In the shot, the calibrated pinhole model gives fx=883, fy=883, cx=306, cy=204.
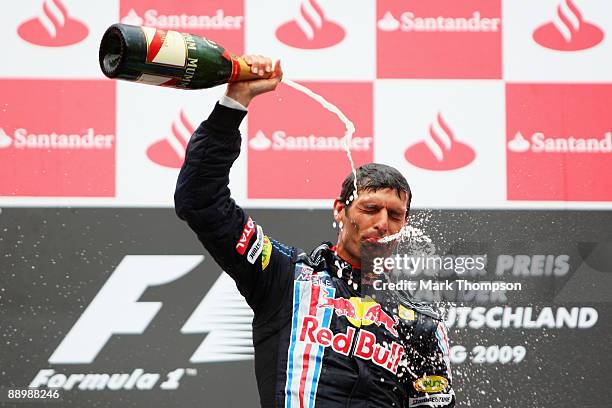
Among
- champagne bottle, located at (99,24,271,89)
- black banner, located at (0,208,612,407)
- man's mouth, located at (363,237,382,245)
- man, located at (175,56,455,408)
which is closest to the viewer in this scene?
champagne bottle, located at (99,24,271,89)

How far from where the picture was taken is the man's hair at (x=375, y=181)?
6.47 feet

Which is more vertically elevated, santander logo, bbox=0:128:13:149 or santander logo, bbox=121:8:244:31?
santander logo, bbox=121:8:244:31

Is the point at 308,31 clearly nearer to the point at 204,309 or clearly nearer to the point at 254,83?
the point at 204,309

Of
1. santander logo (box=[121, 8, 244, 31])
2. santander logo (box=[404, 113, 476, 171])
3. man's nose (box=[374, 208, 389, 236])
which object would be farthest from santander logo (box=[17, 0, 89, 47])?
man's nose (box=[374, 208, 389, 236])

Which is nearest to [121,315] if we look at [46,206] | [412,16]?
[46,206]

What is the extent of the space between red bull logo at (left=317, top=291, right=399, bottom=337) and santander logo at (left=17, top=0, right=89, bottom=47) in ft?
4.73

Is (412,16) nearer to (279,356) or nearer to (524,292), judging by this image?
(524,292)

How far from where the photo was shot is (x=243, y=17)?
2830 mm

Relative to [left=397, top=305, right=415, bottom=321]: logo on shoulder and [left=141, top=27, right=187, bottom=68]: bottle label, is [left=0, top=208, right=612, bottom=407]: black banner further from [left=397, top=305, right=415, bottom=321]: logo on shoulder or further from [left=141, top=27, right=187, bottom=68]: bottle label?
[left=141, top=27, right=187, bottom=68]: bottle label

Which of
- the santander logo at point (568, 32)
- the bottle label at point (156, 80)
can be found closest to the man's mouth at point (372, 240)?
the bottle label at point (156, 80)

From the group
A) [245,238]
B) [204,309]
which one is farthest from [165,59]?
[204,309]

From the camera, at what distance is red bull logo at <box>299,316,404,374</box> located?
177 centimetres

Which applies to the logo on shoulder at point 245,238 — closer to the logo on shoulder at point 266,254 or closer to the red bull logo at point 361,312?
the logo on shoulder at point 266,254

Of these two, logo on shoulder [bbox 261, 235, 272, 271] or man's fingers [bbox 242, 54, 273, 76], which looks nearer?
man's fingers [bbox 242, 54, 273, 76]
